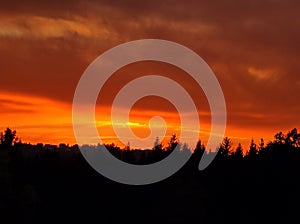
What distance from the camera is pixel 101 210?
229 feet

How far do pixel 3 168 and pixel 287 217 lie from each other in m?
27.3

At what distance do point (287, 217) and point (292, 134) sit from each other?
43.4 ft

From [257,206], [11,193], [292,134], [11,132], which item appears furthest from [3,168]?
[11,132]

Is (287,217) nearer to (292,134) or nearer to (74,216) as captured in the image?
(292,134)

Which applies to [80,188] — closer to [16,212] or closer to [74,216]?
[74,216]

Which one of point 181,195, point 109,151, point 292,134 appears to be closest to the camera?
point 181,195

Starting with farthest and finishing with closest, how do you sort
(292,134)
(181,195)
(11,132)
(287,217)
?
(11,132) → (292,134) → (181,195) → (287,217)

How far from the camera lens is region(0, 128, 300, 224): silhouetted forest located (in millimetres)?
65500

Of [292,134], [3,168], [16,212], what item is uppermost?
[292,134]

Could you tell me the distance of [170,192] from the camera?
69.4 metres

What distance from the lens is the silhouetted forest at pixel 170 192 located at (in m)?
65.5

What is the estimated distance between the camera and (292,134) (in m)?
74.6

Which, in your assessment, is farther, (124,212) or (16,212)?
(124,212)

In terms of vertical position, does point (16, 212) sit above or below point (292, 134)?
below
